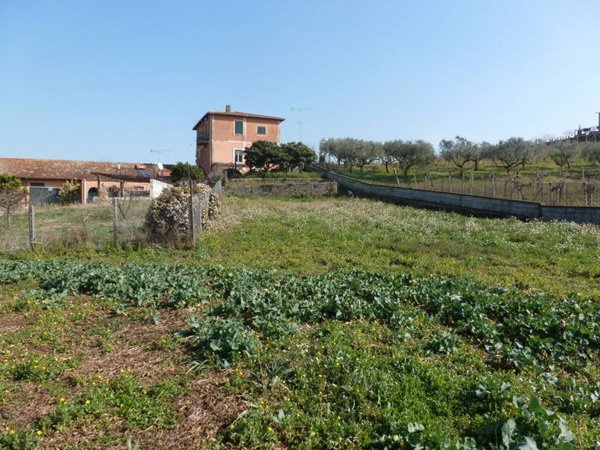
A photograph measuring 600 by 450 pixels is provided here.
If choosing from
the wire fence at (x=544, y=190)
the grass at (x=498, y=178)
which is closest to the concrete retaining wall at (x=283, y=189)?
the grass at (x=498, y=178)

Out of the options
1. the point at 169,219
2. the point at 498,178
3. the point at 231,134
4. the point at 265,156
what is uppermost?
the point at 231,134

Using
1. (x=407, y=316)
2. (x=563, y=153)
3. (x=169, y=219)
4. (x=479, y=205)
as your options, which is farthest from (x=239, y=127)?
(x=407, y=316)

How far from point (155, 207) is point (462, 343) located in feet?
42.8

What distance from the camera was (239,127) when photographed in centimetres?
5512

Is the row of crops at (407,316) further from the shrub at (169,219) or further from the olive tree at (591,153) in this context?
the olive tree at (591,153)

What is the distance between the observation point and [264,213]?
2356cm

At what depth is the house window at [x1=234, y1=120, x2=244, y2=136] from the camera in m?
55.0

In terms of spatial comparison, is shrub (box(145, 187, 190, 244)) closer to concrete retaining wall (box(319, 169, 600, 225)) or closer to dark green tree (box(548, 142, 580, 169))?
concrete retaining wall (box(319, 169, 600, 225))

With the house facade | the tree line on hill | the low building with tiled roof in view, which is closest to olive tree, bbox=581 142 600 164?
the tree line on hill

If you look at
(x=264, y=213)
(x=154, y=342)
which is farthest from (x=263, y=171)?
(x=154, y=342)

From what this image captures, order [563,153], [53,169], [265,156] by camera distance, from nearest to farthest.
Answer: [53,169]
[265,156]
[563,153]

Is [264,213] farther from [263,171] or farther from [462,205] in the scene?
[263,171]

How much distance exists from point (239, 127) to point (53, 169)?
850 inches

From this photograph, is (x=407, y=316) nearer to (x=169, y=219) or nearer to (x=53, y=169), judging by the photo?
(x=169, y=219)
